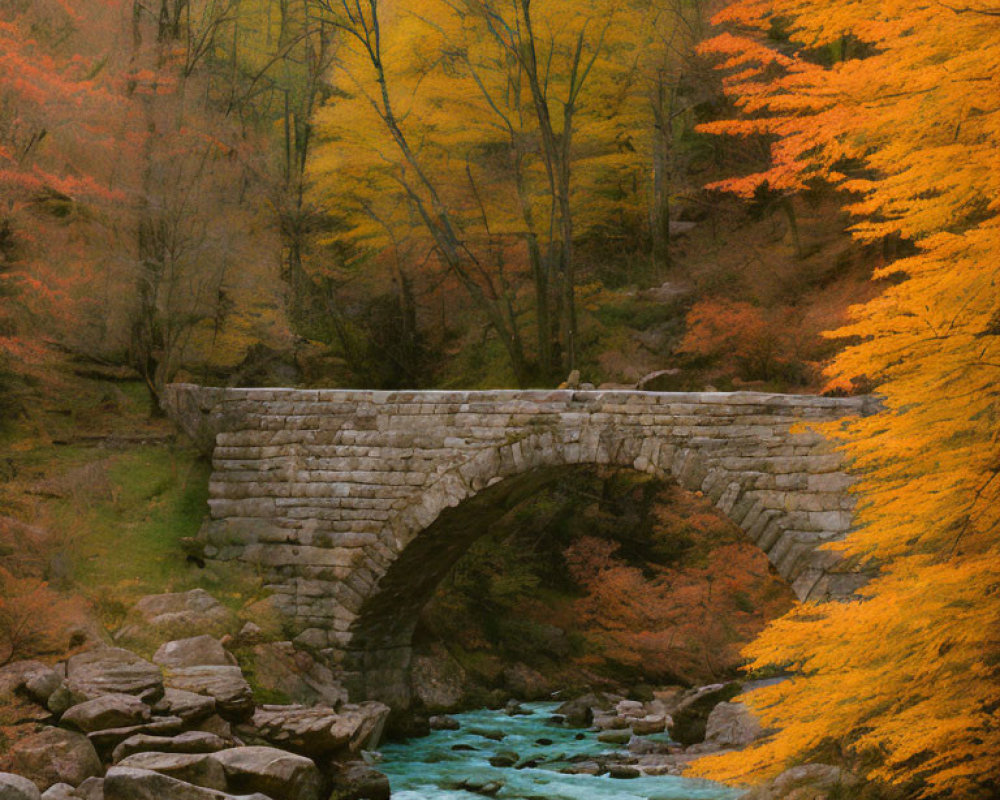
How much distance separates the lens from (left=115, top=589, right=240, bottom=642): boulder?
9094 mm

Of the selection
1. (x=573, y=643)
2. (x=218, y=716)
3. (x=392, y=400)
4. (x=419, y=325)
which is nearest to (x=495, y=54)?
(x=419, y=325)

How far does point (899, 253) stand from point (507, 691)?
7192 mm

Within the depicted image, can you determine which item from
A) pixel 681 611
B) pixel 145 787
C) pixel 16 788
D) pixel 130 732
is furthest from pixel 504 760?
pixel 16 788

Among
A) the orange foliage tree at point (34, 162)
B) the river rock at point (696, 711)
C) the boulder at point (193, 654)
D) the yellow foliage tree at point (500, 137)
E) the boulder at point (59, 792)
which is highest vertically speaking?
the yellow foliage tree at point (500, 137)

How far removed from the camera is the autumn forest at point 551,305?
4805 millimetres

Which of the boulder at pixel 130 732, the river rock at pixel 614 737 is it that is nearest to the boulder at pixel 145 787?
the boulder at pixel 130 732

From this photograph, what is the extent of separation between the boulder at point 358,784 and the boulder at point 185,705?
1241mm

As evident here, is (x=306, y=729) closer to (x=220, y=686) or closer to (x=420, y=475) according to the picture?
(x=220, y=686)

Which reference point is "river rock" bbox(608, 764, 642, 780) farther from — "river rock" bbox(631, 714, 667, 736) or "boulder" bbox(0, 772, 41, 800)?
"boulder" bbox(0, 772, 41, 800)

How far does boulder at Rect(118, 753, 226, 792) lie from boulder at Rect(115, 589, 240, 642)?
2063mm

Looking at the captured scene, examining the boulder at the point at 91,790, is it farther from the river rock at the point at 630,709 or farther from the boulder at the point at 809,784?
the river rock at the point at 630,709

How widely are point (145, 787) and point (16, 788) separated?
0.80m

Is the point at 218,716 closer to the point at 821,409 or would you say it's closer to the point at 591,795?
the point at 591,795

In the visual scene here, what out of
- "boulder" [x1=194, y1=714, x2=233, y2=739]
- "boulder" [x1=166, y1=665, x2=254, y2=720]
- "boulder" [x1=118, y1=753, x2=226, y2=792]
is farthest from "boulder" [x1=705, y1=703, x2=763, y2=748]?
"boulder" [x1=118, y1=753, x2=226, y2=792]
